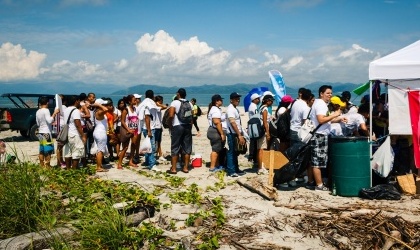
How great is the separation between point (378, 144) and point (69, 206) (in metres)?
5.89

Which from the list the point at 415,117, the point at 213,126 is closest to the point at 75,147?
the point at 213,126

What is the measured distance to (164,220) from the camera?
522 cm

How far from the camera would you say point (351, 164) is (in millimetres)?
6359

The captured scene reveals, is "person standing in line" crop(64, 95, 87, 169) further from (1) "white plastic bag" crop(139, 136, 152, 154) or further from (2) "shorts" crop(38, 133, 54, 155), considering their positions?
(1) "white plastic bag" crop(139, 136, 152, 154)

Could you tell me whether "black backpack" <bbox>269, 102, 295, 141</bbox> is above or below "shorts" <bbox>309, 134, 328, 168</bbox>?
above

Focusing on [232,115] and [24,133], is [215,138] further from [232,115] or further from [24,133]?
[24,133]

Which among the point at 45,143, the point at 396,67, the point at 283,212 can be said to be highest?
the point at 396,67

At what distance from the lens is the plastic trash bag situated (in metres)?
6.15

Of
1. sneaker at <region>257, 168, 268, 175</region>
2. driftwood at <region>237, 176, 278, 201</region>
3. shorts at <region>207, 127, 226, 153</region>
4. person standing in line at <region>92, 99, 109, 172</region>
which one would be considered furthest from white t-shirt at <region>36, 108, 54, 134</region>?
sneaker at <region>257, 168, 268, 175</region>

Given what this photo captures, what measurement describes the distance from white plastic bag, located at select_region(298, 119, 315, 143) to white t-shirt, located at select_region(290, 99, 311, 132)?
38cm

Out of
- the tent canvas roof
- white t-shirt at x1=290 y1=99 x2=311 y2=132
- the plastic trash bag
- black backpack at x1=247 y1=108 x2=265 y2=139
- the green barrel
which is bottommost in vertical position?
the plastic trash bag

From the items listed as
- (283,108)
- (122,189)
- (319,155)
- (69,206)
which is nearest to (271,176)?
(319,155)

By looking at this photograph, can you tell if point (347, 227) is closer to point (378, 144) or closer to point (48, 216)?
point (378, 144)

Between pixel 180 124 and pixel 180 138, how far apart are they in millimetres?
349
